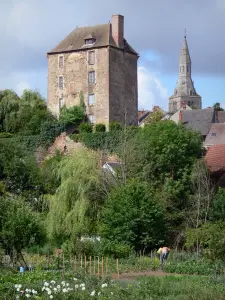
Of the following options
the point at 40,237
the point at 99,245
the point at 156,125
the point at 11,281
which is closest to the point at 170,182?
the point at 156,125

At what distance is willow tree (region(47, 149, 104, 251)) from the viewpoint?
136 feet

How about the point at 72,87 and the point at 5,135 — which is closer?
the point at 5,135

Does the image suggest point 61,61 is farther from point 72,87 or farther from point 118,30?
point 118,30

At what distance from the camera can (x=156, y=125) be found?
5034 cm

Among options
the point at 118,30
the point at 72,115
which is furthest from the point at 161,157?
the point at 118,30

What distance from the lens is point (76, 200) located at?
1702 inches

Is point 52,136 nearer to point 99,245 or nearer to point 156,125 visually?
point 156,125

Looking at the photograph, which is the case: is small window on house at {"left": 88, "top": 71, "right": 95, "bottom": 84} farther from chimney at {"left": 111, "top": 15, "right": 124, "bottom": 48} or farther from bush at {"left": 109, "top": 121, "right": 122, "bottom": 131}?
bush at {"left": 109, "top": 121, "right": 122, "bottom": 131}

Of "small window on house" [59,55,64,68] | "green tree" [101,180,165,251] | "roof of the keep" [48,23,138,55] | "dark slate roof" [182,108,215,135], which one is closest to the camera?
"green tree" [101,180,165,251]

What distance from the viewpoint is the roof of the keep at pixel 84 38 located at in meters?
66.2

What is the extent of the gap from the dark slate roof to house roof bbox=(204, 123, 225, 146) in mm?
1399

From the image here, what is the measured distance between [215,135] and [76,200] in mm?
24815

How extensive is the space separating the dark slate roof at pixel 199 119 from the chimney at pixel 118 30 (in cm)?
992

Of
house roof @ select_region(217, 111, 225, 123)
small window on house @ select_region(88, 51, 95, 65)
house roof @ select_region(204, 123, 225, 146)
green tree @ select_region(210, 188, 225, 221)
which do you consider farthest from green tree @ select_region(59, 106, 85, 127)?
green tree @ select_region(210, 188, 225, 221)
